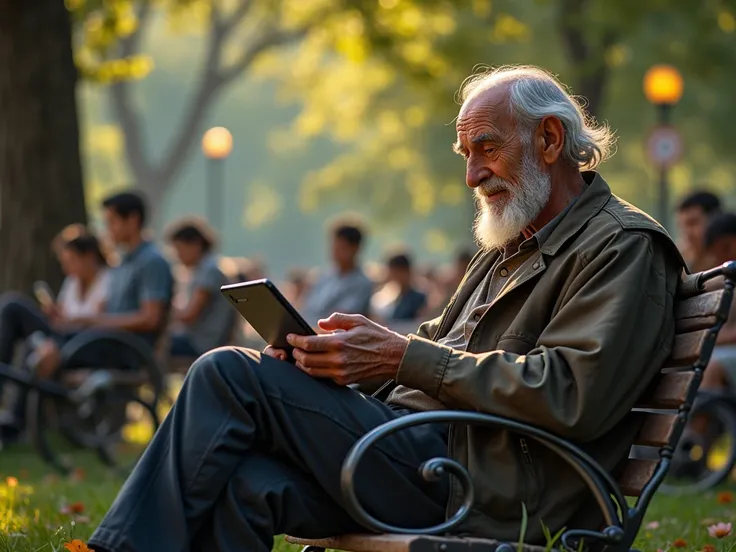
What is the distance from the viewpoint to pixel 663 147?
19.3 meters

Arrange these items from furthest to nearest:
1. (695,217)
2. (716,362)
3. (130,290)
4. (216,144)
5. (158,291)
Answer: (216,144) < (130,290) < (158,291) < (695,217) < (716,362)

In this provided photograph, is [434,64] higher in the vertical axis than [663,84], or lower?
lower

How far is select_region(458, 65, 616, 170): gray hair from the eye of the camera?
446cm

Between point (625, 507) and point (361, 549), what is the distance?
72 cm

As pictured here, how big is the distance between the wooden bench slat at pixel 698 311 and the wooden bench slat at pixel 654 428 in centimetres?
26

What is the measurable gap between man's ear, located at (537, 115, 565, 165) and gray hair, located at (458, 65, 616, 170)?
0.6 inches

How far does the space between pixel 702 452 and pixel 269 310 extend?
591 centimetres

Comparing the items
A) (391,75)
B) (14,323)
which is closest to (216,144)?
(391,75)

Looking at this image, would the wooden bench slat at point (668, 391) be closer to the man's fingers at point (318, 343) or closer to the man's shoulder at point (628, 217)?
the man's shoulder at point (628, 217)

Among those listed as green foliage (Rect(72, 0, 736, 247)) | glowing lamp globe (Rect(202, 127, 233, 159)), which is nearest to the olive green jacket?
green foliage (Rect(72, 0, 736, 247))

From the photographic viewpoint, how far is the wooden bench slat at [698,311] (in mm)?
4059

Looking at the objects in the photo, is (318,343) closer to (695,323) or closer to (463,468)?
(463,468)

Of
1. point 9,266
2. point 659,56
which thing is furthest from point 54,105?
point 659,56

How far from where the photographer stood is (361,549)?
4031 millimetres
